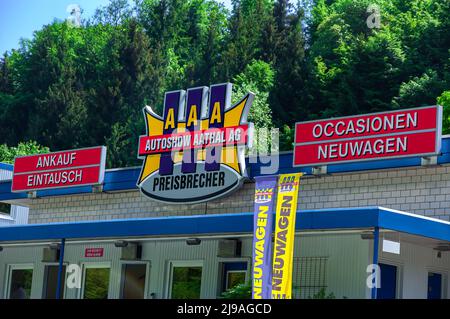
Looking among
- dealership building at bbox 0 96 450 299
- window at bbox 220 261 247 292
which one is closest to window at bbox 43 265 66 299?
dealership building at bbox 0 96 450 299

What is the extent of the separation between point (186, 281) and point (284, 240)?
19.5ft

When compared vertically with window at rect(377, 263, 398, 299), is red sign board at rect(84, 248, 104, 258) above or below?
above

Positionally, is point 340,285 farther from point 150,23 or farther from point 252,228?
point 150,23

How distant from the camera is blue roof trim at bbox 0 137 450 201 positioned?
21.2 m

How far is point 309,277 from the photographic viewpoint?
20859mm

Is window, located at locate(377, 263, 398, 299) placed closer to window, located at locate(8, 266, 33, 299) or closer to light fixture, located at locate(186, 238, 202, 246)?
light fixture, located at locate(186, 238, 202, 246)

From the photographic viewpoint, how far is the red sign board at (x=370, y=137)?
20828 mm

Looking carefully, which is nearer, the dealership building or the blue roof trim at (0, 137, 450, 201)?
the dealership building

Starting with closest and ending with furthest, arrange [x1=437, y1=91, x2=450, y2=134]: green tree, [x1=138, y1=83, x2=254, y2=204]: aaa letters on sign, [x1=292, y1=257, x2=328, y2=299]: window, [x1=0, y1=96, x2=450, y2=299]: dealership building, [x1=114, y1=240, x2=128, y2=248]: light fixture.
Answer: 1. [x1=0, y1=96, x2=450, y2=299]: dealership building
2. [x1=292, y1=257, x2=328, y2=299]: window
3. [x1=114, y1=240, x2=128, y2=248]: light fixture
4. [x1=138, y1=83, x2=254, y2=204]: aaa letters on sign
5. [x1=437, y1=91, x2=450, y2=134]: green tree

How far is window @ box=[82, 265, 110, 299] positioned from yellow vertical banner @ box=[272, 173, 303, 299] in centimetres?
816

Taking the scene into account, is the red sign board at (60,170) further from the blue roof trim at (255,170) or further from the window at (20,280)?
the window at (20,280)

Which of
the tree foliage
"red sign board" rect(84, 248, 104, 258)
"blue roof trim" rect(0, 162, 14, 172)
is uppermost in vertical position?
the tree foliage

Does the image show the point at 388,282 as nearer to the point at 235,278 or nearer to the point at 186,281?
the point at 235,278

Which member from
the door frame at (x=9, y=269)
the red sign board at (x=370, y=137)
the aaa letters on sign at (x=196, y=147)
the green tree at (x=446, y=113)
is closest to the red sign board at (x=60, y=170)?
the aaa letters on sign at (x=196, y=147)
